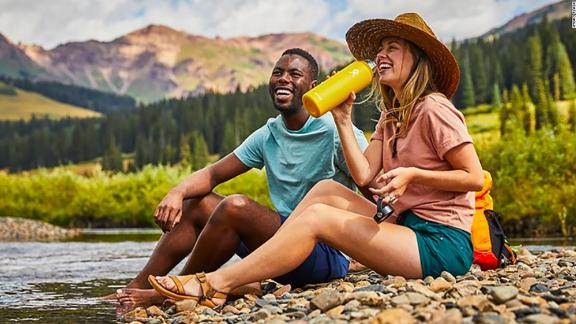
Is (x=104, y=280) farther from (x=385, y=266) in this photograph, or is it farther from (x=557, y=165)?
(x=557, y=165)

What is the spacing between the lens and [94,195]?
40.8 m

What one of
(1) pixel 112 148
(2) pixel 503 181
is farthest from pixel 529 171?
(1) pixel 112 148

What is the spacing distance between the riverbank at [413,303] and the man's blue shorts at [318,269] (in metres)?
0.09

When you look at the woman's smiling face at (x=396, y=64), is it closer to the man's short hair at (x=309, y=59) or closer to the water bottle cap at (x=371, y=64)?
the water bottle cap at (x=371, y=64)

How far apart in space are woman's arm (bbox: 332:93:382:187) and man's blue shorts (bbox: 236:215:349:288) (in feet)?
1.95

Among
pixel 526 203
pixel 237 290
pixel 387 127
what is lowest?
pixel 526 203

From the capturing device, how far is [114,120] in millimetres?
156750

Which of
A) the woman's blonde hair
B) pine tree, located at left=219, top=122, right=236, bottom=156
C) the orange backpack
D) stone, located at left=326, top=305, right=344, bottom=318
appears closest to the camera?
stone, located at left=326, top=305, right=344, bottom=318

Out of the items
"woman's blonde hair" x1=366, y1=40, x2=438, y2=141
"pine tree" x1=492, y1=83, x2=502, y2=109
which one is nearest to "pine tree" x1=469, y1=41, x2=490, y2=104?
"pine tree" x1=492, y1=83, x2=502, y2=109

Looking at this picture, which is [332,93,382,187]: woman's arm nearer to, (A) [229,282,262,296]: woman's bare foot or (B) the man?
(B) the man

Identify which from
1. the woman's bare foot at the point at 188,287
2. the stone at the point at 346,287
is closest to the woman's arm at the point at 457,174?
the stone at the point at 346,287

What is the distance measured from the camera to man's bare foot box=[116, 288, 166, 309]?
5.43 meters

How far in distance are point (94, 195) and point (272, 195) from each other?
36447 millimetres

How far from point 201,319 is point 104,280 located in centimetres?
470
